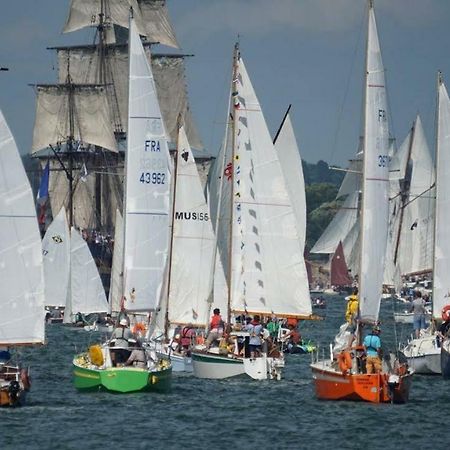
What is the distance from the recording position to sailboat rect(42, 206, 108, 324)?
89812 millimetres

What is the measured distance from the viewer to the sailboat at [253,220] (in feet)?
174

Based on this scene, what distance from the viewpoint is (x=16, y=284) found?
3866cm

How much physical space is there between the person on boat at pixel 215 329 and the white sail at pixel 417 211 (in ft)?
210

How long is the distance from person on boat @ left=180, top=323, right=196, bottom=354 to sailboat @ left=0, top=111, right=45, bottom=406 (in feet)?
41.7

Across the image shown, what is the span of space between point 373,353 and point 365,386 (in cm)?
82

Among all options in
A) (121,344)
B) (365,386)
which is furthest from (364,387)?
(121,344)

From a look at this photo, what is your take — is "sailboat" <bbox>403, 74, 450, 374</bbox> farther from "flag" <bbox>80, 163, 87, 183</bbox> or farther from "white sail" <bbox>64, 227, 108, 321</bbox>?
"flag" <bbox>80, 163, 87, 183</bbox>

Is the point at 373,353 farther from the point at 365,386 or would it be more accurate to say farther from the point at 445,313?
the point at 445,313

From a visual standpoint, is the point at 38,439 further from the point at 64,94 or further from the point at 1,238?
the point at 64,94

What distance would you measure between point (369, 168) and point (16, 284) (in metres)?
9.23

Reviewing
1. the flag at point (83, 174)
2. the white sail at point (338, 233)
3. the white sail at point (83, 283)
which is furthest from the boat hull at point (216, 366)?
the white sail at point (338, 233)

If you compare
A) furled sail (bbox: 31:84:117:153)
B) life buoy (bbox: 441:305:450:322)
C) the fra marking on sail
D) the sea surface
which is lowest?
the sea surface

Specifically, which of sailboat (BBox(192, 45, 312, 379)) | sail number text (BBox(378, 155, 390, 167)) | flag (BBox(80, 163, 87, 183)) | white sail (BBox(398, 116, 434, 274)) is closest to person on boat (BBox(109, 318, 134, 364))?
sail number text (BBox(378, 155, 390, 167))

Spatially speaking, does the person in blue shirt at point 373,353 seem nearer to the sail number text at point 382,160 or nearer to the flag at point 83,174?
the sail number text at point 382,160
